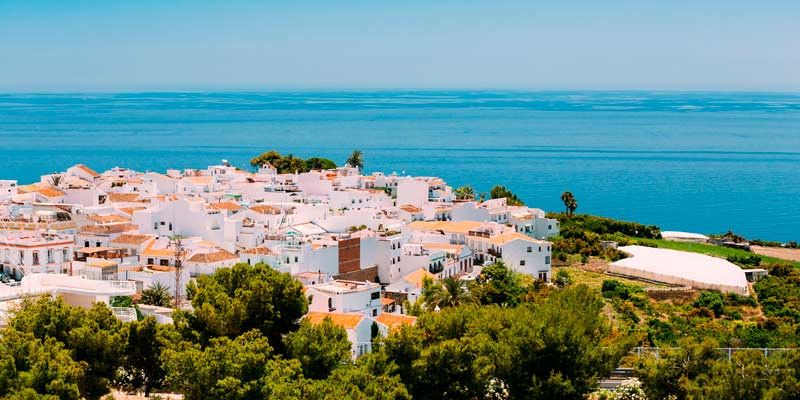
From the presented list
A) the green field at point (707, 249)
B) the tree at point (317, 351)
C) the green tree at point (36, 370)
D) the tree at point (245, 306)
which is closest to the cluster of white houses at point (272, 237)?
→ the tree at point (245, 306)

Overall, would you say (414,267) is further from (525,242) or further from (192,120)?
(192,120)

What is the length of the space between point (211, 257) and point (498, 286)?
9514 mm

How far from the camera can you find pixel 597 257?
43.6 meters

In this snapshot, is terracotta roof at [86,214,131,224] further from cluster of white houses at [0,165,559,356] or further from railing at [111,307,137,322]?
railing at [111,307,137,322]

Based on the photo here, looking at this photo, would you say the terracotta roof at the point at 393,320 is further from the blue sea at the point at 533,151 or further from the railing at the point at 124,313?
the blue sea at the point at 533,151

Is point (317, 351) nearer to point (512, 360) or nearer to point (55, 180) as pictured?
point (512, 360)

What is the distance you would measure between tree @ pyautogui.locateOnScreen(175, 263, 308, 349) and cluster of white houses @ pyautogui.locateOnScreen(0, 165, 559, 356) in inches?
148

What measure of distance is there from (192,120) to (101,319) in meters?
158

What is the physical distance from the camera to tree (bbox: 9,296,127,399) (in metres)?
17.9

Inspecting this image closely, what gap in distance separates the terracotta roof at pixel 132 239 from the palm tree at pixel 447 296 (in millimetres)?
11217

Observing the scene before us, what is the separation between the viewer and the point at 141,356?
1908cm

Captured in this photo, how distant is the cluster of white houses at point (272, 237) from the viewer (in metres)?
30.6

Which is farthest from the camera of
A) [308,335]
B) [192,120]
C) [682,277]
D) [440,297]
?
[192,120]

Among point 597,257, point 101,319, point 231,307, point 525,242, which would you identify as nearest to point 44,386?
point 101,319
